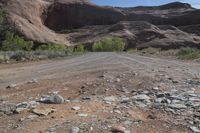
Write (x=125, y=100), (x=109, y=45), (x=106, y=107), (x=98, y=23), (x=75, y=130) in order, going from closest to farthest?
(x=75, y=130)
(x=106, y=107)
(x=125, y=100)
(x=109, y=45)
(x=98, y=23)

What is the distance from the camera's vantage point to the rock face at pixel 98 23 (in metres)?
99.6

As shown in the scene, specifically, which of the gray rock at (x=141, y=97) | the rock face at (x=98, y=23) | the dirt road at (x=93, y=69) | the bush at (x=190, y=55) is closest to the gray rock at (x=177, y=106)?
the gray rock at (x=141, y=97)

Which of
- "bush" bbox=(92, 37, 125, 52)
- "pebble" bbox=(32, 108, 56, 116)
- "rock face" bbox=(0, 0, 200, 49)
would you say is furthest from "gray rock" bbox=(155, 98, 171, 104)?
"rock face" bbox=(0, 0, 200, 49)

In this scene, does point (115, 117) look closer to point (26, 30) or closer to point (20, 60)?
point (20, 60)

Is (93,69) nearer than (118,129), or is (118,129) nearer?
(118,129)

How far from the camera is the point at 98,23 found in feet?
397

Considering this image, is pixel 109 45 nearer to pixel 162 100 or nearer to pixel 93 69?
pixel 93 69

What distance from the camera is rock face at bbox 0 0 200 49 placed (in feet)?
327

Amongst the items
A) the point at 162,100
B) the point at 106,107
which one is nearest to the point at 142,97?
the point at 162,100

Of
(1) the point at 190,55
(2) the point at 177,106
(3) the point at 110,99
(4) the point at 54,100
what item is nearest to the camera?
(2) the point at 177,106

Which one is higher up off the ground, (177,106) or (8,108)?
(177,106)

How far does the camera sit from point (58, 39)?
102188mm

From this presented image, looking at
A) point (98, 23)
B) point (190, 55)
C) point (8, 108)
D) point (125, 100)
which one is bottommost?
point (98, 23)

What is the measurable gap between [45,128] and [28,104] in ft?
5.76
